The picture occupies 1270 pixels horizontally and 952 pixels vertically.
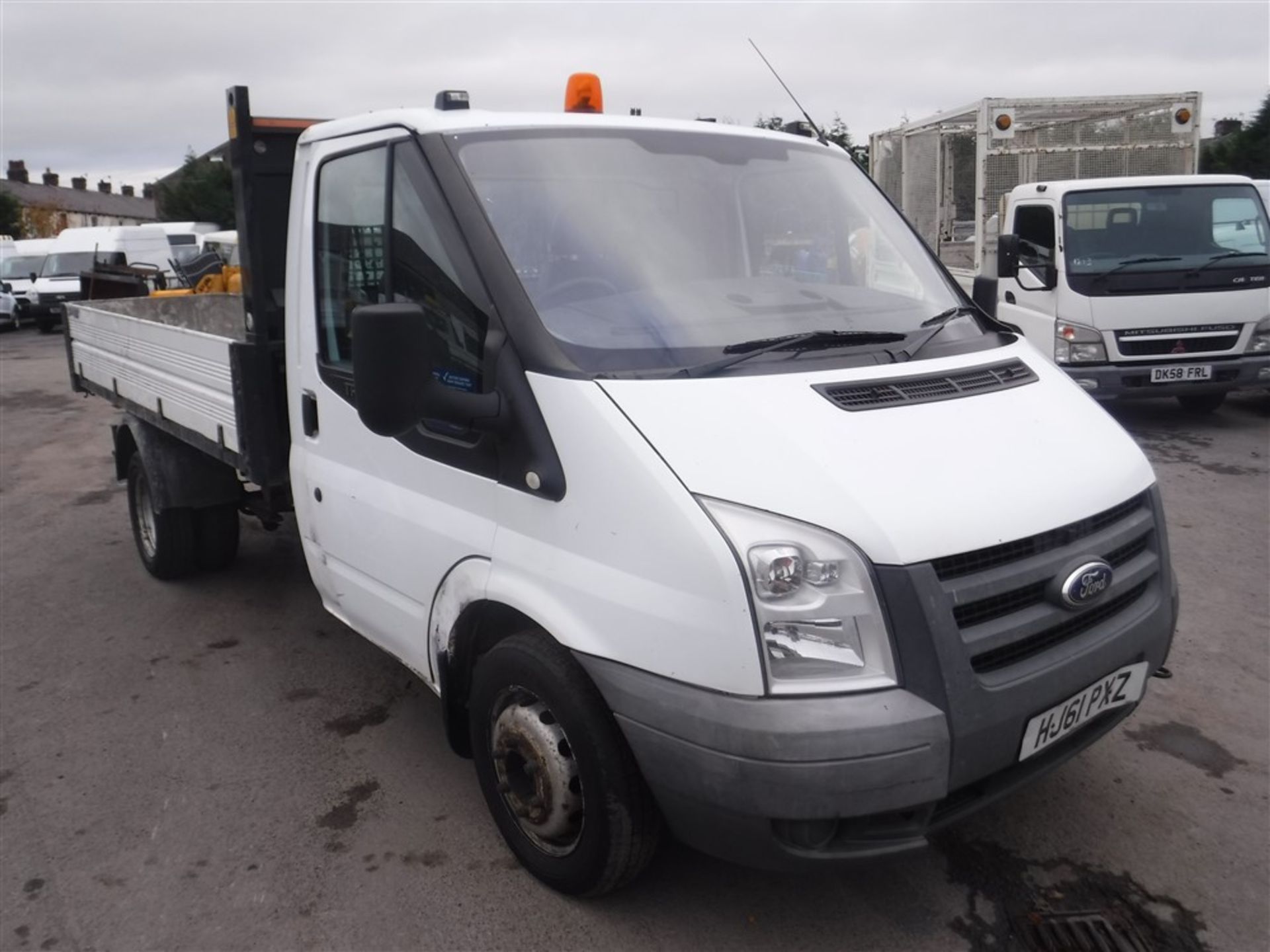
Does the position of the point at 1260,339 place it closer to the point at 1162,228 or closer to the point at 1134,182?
the point at 1162,228

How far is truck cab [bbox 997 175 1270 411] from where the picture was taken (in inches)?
358

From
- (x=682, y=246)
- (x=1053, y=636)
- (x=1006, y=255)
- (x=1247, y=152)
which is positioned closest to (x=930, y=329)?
(x=682, y=246)

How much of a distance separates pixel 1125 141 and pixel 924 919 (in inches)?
411

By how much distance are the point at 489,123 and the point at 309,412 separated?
131 cm

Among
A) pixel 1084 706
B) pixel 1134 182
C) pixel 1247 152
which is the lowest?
pixel 1084 706

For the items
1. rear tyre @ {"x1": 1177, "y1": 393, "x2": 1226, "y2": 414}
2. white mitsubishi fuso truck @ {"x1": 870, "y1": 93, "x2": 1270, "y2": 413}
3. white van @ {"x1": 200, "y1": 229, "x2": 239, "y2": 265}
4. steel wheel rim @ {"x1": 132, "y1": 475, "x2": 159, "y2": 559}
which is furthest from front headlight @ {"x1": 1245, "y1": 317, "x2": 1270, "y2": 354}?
white van @ {"x1": 200, "y1": 229, "x2": 239, "y2": 265}

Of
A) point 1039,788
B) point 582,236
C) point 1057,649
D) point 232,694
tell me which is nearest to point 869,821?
point 1057,649

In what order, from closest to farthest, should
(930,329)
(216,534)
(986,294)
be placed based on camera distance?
(930,329)
(986,294)
(216,534)

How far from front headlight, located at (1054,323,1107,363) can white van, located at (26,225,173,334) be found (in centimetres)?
2337

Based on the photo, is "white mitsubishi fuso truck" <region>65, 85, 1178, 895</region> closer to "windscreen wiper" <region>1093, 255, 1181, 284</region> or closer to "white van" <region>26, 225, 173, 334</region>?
"windscreen wiper" <region>1093, 255, 1181, 284</region>

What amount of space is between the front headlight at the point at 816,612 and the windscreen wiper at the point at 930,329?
2.83 feet

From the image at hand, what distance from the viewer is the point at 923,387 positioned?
117 inches

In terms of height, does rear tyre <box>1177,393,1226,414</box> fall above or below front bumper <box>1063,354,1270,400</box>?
below

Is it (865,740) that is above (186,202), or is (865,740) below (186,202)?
below
